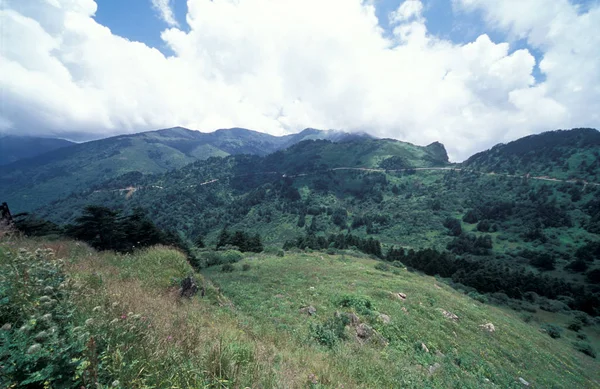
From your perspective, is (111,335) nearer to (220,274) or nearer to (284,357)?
(284,357)

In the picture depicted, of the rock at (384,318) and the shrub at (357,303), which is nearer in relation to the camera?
the rock at (384,318)

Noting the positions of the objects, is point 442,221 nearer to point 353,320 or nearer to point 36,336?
point 353,320

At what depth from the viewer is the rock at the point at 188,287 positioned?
1102cm

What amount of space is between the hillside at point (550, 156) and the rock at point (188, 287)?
182623 millimetres

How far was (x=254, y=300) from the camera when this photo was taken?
16.9 meters

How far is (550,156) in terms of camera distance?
14862 centimetres

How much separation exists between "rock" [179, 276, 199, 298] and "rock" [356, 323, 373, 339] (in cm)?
839

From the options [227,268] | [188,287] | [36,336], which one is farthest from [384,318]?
[227,268]

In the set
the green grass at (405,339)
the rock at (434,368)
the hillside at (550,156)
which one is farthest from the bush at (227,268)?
the hillside at (550,156)

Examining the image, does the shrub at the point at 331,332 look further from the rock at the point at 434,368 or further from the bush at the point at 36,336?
the bush at the point at 36,336

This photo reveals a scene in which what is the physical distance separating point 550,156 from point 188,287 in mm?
209812

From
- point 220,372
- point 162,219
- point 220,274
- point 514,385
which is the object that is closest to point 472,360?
point 514,385

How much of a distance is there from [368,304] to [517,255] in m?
107

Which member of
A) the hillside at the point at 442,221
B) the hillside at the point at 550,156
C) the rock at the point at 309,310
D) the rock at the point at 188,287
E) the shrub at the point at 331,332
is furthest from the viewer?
the hillside at the point at 550,156
